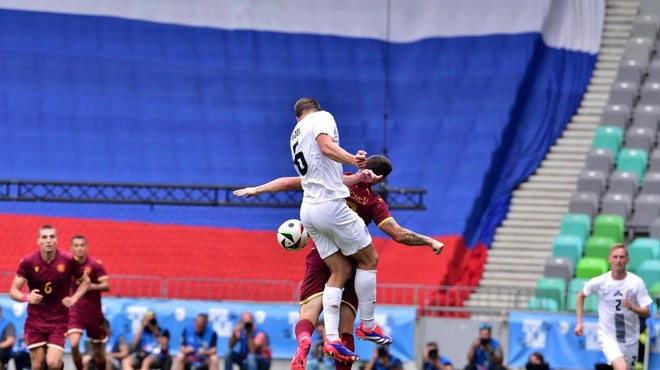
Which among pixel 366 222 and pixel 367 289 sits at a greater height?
pixel 366 222

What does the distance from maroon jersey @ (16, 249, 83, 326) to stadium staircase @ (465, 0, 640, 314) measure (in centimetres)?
939

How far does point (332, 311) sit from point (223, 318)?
1043 centimetres

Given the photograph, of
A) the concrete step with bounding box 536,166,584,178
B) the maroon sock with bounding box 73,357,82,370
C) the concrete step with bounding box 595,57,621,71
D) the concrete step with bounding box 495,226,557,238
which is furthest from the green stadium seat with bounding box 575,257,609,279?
the maroon sock with bounding box 73,357,82,370

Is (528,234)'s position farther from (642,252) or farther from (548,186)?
(642,252)

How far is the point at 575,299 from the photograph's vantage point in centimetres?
2348

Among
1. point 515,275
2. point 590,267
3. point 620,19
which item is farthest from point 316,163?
point 620,19

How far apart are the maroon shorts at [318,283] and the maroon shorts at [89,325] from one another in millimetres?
6386

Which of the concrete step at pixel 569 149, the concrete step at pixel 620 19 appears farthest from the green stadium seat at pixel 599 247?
the concrete step at pixel 620 19

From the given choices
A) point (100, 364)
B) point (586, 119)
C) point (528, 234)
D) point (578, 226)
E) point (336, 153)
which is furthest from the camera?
point (586, 119)

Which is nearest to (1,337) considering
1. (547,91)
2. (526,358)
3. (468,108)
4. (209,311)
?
(209,311)

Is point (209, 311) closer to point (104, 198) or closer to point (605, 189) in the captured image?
point (104, 198)

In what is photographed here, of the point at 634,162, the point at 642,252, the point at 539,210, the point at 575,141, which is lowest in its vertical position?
the point at 642,252

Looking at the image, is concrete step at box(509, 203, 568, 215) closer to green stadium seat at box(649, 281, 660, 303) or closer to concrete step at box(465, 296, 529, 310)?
concrete step at box(465, 296, 529, 310)

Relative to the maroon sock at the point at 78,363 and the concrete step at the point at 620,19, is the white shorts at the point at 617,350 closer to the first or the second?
the maroon sock at the point at 78,363
